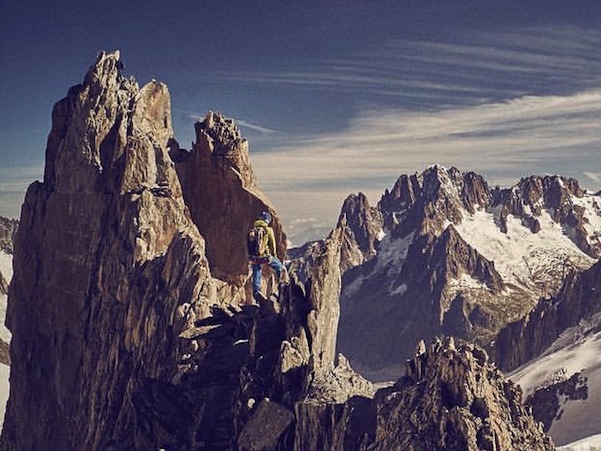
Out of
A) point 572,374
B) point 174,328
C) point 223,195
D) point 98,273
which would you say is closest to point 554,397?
point 572,374

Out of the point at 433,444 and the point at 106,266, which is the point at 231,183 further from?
the point at 433,444

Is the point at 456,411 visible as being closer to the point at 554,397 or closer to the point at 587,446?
the point at 587,446

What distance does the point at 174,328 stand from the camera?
9306 cm

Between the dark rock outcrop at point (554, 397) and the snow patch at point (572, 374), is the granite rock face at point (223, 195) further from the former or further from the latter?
the snow patch at point (572, 374)

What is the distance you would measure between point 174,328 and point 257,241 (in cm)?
1827

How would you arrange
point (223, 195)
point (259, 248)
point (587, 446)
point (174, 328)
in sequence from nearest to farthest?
point (587, 446) < point (174, 328) < point (259, 248) < point (223, 195)

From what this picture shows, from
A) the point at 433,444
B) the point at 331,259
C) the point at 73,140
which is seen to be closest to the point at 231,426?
the point at 331,259

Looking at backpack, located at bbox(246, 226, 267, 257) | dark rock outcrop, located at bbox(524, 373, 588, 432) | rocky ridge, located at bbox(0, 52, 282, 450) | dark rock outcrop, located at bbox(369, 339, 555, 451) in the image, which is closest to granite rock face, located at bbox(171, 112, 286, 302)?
rocky ridge, located at bbox(0, 52, 282, 450)

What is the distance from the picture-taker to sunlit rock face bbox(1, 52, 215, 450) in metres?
96.1

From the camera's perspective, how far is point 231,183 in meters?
118

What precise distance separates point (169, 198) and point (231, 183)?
49.2 feet

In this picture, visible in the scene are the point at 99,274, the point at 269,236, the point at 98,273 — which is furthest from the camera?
the point at 269,236

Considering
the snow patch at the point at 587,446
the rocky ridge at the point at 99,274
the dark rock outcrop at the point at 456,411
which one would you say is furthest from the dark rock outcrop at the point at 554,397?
the dark rock outcrop at the point at 456,411

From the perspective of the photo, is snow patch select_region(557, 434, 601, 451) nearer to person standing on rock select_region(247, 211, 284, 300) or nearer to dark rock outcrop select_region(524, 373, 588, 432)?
dark rock outcrop select_region(524, 373, 588, 432)
